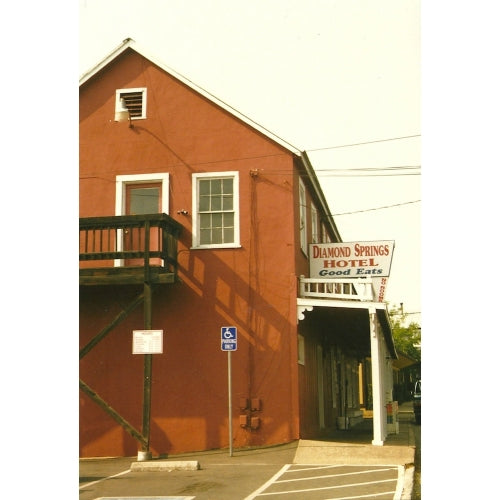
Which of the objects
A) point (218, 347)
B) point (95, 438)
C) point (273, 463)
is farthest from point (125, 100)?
point (273, 463)

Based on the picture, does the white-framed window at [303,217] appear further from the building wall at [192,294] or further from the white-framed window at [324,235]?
the white-framed window at [324,235]

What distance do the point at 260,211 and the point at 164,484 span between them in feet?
22.8

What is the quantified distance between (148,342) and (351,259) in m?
5.21

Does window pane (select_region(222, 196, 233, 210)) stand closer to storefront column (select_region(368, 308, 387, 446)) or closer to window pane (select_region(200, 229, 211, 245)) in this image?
window pane (select_region(200, 229, 211, 245))

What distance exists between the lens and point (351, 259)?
690 inches

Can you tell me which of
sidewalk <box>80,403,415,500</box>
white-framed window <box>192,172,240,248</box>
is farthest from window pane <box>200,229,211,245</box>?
sidewalk <box>80,403,415,500</box>

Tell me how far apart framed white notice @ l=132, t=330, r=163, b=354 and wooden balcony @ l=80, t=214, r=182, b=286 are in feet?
5.12

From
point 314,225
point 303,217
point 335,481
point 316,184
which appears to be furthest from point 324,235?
point 335,481

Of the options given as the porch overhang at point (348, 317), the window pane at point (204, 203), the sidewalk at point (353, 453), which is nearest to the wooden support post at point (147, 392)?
the window pane at point (204, 203)

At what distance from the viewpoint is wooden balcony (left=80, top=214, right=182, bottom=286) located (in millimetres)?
16031

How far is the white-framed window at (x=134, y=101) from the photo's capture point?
17.7 meters
